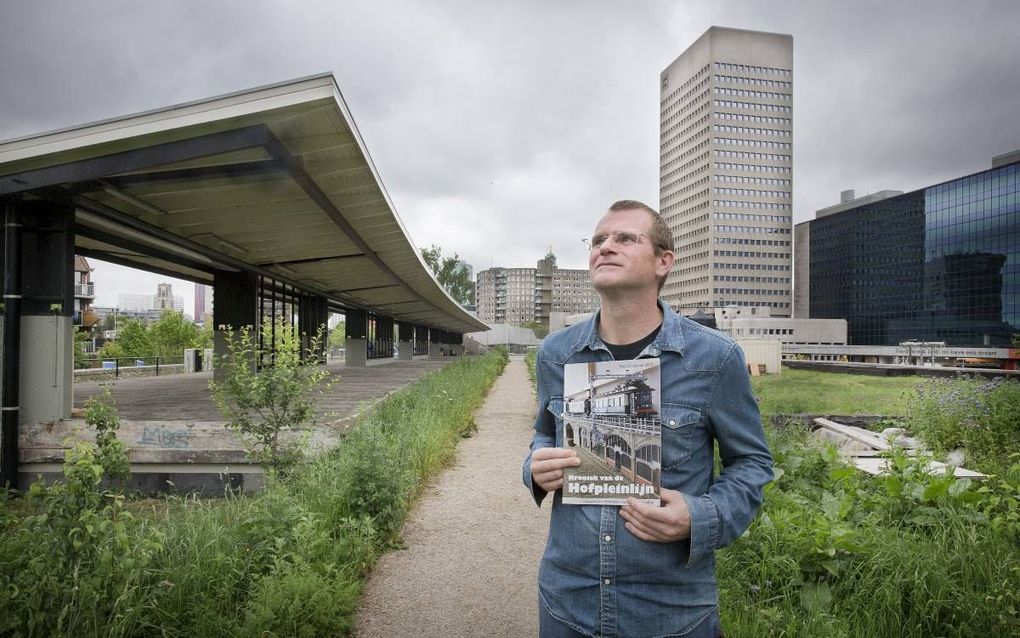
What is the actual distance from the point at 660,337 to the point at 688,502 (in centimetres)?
43

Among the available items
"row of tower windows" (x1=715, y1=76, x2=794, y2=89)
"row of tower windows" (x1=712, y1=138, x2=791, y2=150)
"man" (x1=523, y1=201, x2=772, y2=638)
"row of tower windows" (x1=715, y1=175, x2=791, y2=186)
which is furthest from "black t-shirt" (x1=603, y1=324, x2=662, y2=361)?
"row of tower windows" (x1=715, y1=76, x2=794, y2=89)

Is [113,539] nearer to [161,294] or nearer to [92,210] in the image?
[92,210]

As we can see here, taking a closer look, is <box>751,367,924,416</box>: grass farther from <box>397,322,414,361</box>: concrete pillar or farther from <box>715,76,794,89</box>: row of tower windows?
<box>715,76,794,89</box>: row of tower windows

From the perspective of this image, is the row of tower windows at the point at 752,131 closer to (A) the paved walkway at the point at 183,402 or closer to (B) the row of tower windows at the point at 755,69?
(B) the row of tower windows at the point at 755,69

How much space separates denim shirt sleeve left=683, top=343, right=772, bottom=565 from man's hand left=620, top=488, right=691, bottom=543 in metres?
0.03

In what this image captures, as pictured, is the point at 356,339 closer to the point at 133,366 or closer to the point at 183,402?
the point at 133,366

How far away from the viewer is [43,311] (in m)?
7.38

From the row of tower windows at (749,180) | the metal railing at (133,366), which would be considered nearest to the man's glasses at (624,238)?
the metal railing at (133,366)

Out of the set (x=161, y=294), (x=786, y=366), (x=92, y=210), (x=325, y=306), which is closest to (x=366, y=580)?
(x=92, y=210)

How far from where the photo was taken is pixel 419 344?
6228cm

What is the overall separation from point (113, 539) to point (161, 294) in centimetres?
18758

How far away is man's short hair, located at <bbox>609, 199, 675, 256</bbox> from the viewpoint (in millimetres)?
1637

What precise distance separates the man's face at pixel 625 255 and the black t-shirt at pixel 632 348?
0.13 meters

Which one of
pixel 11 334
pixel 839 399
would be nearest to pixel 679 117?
pixel 839 399
